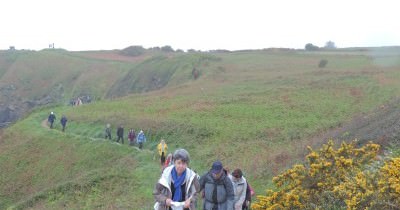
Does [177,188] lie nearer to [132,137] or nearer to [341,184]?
[341,184]

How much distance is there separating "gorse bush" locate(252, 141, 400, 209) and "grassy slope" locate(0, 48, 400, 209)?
17.6 feet

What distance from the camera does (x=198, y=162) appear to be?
84.5 feet

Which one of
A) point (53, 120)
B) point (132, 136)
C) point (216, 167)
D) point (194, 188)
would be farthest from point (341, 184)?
point (53, 120)

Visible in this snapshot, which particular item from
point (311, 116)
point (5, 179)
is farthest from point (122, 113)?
point (311, 116)

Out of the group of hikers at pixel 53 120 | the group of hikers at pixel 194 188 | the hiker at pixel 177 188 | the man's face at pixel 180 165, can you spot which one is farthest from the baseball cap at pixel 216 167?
the group of hikers at pixel 53 120

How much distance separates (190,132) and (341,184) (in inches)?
907

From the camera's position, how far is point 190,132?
32.4 m

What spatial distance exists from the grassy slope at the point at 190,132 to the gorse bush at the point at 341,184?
17.6 feet

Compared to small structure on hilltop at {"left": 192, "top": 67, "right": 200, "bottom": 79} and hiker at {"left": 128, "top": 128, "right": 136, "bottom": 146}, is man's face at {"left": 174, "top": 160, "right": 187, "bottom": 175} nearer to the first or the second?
hiker at {"left": 128, "top": 128, "right": 136, "bottom": 146}

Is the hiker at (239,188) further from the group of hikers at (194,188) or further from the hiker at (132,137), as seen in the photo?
the hiker at (132,137)

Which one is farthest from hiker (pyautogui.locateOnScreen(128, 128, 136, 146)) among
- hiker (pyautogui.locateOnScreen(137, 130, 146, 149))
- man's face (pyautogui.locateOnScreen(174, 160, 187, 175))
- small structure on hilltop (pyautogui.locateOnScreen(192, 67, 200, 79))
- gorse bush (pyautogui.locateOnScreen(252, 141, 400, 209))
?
small structure on hilltop (pyautogui.locateOnScreen(192, 67, 200, 79))

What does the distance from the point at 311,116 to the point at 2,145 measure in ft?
90.0

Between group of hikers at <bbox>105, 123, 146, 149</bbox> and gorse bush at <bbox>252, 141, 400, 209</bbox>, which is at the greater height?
gorse bush at <bbox>252, 141, 400, 209</bbox>

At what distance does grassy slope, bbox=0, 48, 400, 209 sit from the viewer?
24.1 metres
